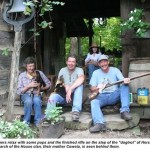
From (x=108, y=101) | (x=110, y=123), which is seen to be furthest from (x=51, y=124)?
(x=108, y=101)

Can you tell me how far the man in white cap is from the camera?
5.66m

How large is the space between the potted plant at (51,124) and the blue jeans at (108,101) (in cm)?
59

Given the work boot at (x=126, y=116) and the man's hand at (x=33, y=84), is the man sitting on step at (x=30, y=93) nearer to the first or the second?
the man's hand at (x=33, y=84)

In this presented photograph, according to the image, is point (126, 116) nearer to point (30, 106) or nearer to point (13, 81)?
point (30, 106)

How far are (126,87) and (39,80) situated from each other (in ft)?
4.94

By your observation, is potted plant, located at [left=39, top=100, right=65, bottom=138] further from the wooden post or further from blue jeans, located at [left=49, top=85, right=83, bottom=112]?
the wooden post

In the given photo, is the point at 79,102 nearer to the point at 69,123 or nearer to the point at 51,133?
the point at 69,123

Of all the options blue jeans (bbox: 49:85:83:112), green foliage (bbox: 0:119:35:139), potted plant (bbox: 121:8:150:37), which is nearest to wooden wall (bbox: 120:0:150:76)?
potted plant (bbox: 121:8:150:37)

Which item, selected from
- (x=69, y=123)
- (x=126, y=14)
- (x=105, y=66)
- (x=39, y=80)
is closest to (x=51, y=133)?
(x=69, y=123)

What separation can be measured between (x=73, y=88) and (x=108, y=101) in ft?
2.10

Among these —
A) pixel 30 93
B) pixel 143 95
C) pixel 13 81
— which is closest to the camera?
pixel 13 81

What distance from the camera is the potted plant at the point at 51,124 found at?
521 cm

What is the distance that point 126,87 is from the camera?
5.80 meters

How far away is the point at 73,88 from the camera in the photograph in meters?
5.95
